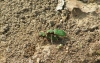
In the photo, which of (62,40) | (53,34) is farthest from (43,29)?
(62,40)

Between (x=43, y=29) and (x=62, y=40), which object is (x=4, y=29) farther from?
(x=62, y=40)

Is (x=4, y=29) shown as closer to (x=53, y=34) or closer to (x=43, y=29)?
(x=43, y=29)

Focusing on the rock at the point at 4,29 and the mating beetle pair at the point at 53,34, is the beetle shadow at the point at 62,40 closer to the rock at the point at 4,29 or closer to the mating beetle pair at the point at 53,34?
the mating beetle pair at the point at 53,34

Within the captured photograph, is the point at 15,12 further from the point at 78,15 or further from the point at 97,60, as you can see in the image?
the point at 97,60

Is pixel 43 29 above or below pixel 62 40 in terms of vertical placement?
above

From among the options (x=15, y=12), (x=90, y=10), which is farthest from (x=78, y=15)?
(x=15, y=12)

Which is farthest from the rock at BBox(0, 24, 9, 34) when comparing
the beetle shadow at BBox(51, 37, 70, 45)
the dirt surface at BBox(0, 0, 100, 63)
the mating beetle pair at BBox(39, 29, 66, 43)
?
the beetle shadow at BBox(51, 37, 70, 45)

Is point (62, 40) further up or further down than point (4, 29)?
further down

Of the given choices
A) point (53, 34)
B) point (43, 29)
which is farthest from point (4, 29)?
point (53, 34)
